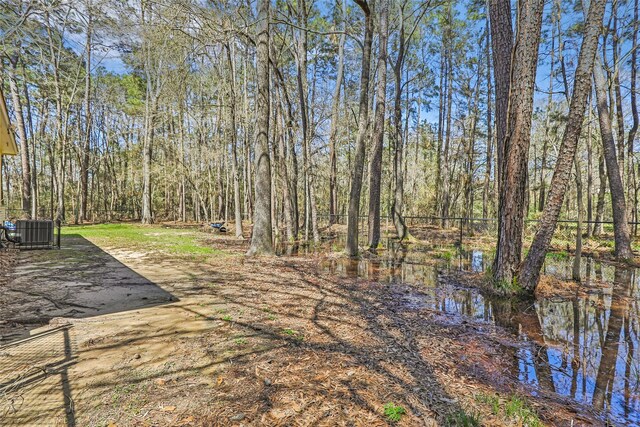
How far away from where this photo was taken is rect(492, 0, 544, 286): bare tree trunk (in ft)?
16.3

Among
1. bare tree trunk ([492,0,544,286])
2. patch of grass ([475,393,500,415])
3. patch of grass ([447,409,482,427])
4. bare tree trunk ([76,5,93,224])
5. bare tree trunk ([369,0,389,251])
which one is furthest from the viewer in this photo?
bare tree trunk ([76,5,93,224])

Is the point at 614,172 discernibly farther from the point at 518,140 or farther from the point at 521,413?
the point at 521,413

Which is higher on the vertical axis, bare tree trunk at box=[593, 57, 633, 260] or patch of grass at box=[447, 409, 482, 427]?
bare tree trunk at box=[593, 57, 633, 260]

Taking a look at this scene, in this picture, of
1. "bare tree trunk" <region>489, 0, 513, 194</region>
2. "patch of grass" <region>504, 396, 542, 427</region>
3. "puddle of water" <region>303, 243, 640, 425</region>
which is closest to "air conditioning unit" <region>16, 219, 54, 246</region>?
"puddle of water" <region>303, 243, 640, 425</region>

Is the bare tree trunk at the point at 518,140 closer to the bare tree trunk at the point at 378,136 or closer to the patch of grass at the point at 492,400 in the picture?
the patch of grass at the point at 492,400

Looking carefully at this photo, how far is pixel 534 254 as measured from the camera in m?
5.12

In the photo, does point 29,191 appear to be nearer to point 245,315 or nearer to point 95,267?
point 95,267

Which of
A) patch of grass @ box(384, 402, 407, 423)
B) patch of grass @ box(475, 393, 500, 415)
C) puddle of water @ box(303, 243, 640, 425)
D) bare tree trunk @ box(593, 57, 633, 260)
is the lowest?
puddle of water @ box(303, 243, 640, 425)

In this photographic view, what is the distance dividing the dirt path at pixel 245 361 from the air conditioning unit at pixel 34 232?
4.16m

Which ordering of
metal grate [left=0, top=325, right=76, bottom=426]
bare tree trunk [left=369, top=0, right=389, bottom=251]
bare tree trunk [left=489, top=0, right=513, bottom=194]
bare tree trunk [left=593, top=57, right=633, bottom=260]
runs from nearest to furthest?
1. metal grate [left=0, top=325, right=76, bottom=426]
2. bare tree trunk [left=489, top=0, right=513, bottom=194]
3. bare tree trunk [left=593, top=57, right=633, bottom=260]
4. bare tree trunk [left=369, top=0, right=389, bottom=251]

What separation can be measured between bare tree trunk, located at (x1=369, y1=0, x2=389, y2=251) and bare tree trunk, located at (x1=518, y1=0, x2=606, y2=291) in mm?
5125

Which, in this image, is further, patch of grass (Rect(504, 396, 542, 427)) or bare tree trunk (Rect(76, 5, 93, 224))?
bare tree trunk (Rect(76, 5, 93, 224))

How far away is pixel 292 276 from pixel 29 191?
55.3 feet

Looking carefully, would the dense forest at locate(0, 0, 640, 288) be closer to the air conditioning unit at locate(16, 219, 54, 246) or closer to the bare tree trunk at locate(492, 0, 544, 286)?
the bare tree trunk at locate(492, 0, 544, 286)
